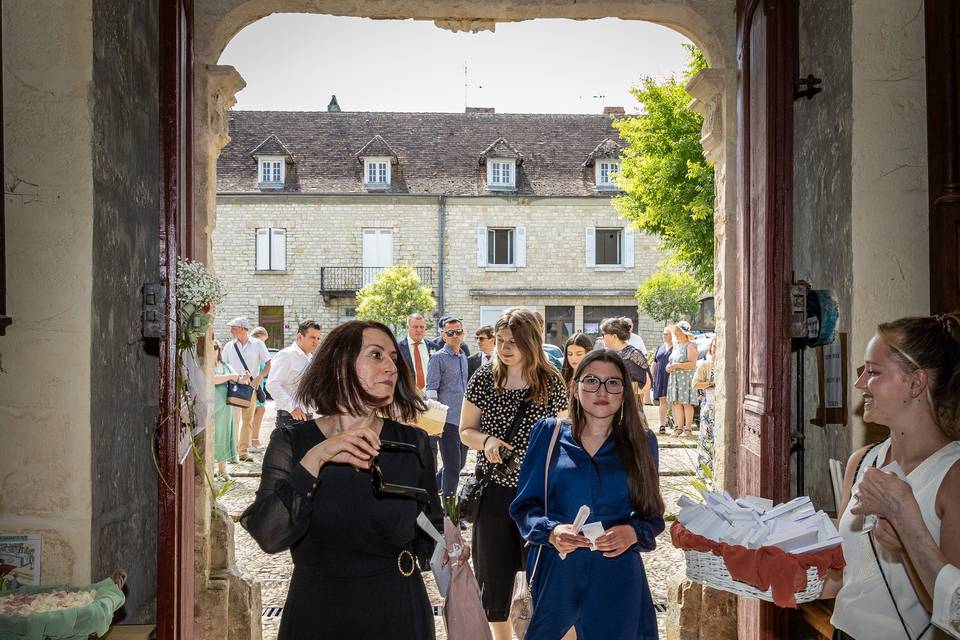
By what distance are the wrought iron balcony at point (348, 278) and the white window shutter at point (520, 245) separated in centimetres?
289

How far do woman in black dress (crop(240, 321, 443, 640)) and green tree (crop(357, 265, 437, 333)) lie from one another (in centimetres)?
2489

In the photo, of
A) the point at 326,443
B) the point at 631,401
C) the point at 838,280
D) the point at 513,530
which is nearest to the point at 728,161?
the point at 838,280

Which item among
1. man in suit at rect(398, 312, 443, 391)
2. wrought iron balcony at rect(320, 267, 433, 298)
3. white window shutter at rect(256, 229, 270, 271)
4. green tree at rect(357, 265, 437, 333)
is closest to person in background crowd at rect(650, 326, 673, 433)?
man in suit at rect(398, 312, 443, 391)

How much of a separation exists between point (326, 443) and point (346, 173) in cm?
2955

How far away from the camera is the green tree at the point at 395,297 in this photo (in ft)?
91.7

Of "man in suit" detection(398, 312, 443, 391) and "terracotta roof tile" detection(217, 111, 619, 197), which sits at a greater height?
"terracotta roof tile" detection(217, 111, 619, 197)

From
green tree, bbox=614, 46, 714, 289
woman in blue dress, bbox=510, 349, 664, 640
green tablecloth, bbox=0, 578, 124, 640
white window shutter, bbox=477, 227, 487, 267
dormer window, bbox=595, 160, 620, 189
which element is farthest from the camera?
dormer window, bbox=595, 160, 620, 189

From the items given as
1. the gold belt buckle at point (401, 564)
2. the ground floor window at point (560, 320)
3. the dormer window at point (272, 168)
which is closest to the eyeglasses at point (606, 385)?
the gold belt buckle at point (401, 564)

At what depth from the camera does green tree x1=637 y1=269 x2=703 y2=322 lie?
2769 cm

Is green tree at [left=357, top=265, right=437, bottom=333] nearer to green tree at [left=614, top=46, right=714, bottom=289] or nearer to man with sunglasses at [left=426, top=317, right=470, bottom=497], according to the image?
green tree at [left=614, top=46, right=714, bottom=289]

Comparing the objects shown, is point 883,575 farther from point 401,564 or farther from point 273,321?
point 273,321

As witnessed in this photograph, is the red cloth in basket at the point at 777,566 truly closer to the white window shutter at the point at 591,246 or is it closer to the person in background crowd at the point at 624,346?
the person in background crowd at the point at 624,346

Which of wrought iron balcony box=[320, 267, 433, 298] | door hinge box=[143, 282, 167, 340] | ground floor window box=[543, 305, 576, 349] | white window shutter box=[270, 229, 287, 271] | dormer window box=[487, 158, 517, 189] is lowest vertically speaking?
door hinge box=[143, 282, 167, 340]

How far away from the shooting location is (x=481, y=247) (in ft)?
100
